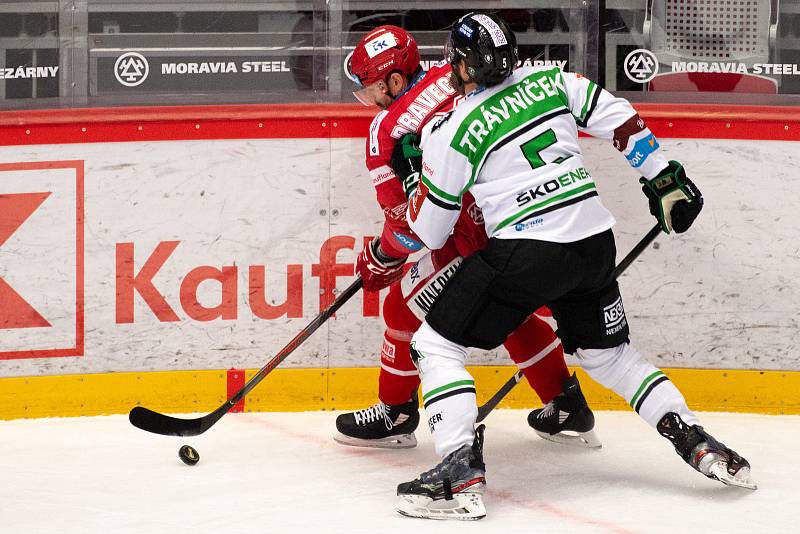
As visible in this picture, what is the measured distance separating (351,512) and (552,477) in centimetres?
70

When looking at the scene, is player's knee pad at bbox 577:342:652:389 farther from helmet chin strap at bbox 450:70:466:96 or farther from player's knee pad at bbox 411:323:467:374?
helmet chin strap at bbox 450:70:466:96

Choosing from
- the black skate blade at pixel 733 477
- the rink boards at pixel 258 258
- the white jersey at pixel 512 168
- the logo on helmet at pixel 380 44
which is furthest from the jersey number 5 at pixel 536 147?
the rink boards at pixel 258 258

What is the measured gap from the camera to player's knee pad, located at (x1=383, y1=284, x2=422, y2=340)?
12.7 ft

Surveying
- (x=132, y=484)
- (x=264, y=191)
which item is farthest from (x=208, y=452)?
(x=264, y=191)

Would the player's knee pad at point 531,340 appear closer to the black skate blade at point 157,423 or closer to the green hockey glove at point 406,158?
the green hockey glove at point 406,158

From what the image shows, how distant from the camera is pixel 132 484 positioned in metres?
3.50

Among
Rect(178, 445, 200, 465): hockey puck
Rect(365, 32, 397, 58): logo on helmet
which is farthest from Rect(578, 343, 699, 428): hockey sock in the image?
Rect(178, 445, 200, 465): hockey puck

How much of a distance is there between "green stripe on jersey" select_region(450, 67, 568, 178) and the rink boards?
43.3 inches

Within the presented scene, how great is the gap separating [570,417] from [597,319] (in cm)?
60

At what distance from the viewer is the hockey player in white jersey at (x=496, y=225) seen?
3133mm

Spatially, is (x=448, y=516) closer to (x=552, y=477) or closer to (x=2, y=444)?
(x=552, y=477)

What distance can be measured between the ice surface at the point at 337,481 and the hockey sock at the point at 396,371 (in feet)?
0.62

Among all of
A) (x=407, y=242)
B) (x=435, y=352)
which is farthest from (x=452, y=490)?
(x=407, y=242)

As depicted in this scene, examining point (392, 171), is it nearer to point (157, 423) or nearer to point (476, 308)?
point (476, 308)
